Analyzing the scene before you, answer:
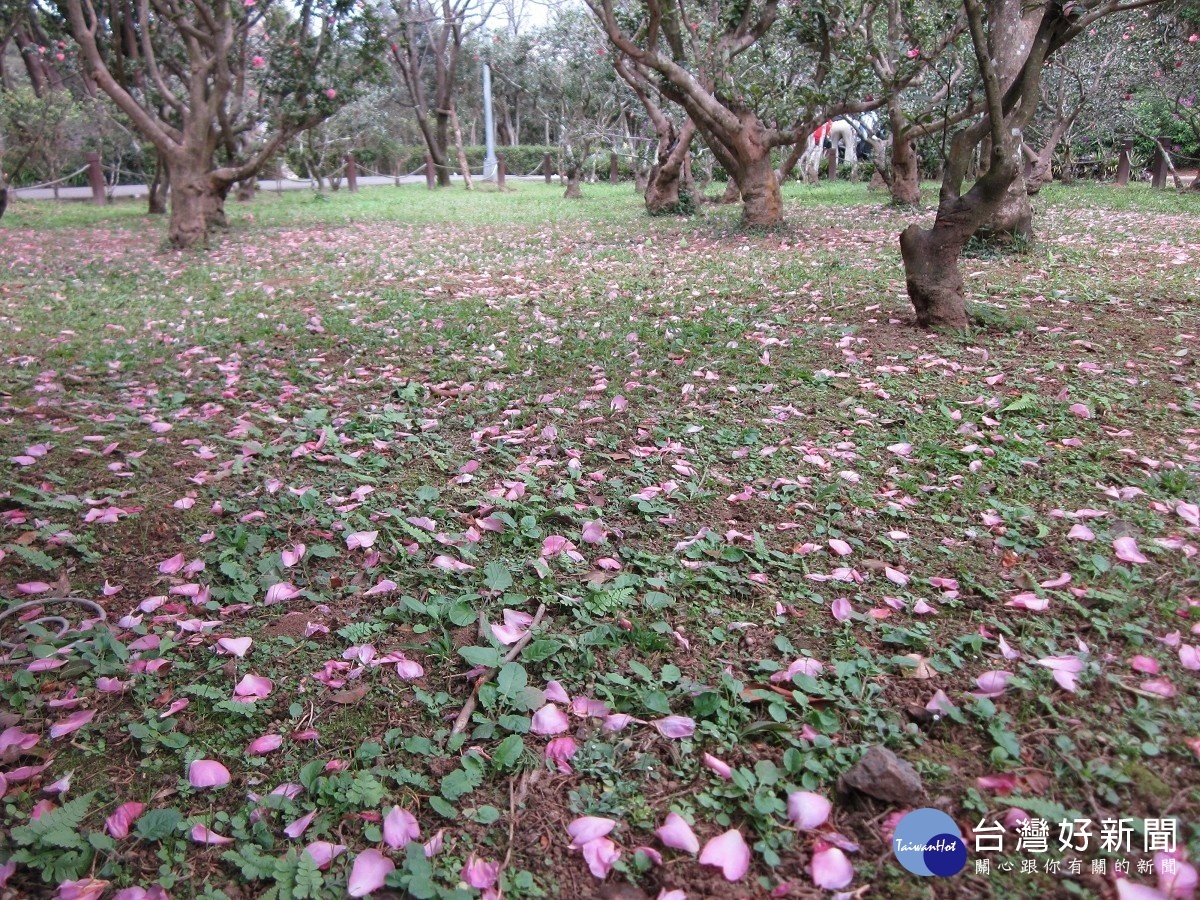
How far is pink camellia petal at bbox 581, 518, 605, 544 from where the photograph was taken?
2643mm

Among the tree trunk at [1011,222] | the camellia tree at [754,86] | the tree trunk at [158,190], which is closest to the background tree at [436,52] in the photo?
the tree trunk at [158,190]

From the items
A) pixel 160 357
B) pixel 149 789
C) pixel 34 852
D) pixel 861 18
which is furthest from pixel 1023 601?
pixel 861 18

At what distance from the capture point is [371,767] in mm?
1782

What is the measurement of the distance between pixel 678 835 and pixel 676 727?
29 centimetres

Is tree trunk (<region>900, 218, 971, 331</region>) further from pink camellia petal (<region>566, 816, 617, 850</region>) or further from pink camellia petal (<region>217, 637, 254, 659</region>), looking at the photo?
pink camellia petal (<region>217, 637, 254, 659</region>)

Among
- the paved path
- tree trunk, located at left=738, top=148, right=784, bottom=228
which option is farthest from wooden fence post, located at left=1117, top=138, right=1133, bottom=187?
the paved path

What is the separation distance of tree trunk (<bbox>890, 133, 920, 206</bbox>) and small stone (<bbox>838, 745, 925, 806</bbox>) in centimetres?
1172

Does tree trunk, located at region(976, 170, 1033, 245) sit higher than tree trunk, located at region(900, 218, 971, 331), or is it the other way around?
tree trunk, located at region(976, 170, 1033, 245)

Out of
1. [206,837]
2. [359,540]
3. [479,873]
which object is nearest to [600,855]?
[479,873]

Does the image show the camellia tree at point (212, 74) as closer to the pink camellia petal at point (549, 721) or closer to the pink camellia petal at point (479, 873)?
the pink camellia petal at point (549, 721)

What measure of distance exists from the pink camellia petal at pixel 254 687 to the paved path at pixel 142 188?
13.4m

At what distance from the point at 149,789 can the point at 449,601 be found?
865mm

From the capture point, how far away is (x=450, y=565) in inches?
99.4

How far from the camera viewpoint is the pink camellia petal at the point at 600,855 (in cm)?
152
